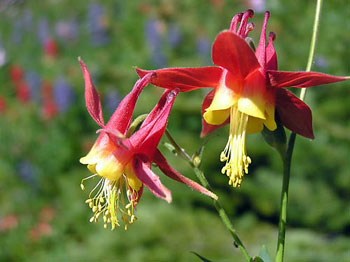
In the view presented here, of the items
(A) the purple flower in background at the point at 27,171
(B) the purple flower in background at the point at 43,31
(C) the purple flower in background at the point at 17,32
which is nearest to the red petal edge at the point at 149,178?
(A) the purple flower in background at the point at 27,171

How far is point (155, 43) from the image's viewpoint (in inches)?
208

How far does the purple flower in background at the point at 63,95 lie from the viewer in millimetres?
4871

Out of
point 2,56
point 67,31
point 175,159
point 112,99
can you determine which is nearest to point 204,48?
point 112,99

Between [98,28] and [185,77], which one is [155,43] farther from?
[185,77]

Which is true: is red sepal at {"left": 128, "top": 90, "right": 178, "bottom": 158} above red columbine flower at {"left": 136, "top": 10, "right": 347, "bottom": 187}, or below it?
below

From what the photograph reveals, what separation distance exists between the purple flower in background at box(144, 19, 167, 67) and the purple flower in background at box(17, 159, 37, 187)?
160 cm

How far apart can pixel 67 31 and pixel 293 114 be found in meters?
6.19

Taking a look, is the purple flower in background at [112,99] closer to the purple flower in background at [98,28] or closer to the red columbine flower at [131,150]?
the purple flower in background at [98,28]

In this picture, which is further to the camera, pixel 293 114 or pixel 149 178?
pixel 293 114

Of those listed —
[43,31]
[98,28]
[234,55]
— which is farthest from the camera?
[43,31]

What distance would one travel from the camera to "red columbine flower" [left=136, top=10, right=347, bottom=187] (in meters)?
0.92

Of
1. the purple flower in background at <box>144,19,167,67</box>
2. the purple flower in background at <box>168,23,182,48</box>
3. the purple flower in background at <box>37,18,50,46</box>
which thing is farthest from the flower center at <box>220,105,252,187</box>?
the purple flower in background at <box>37,18,50,46</box>

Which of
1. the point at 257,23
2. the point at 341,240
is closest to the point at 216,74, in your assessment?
the point at 341,240

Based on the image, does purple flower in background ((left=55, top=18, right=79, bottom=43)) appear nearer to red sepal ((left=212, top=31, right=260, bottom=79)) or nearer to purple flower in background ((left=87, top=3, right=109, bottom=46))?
purple flower in background ((left=87, top=3, right=109, bottom=46))
